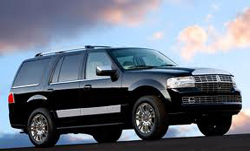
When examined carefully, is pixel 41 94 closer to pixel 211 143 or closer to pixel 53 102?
pixel 53 102

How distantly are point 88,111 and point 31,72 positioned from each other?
2583 millimetres

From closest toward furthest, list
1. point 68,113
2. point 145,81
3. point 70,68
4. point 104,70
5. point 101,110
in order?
point 145,81, point 104,70, point 101,110, point 68,113, point 70,68

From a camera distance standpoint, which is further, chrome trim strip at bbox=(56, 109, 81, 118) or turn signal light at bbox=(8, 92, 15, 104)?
turn signal light at bbox=(8, 92, 15, 104)

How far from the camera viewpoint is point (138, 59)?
1546 centimetres

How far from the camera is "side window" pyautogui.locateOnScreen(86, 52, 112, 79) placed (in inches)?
606

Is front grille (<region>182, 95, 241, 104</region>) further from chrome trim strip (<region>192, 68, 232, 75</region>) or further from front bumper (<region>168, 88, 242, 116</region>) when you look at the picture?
chrome trim strip (<region>192, 68, 232, 75</region>)

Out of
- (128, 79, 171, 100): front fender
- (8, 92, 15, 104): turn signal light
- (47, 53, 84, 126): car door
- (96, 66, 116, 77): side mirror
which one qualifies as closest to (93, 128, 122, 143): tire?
(47, 53, 84, 126): car door

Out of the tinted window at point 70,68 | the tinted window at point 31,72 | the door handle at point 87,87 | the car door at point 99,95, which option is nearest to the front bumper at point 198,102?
the car door at point 99,95

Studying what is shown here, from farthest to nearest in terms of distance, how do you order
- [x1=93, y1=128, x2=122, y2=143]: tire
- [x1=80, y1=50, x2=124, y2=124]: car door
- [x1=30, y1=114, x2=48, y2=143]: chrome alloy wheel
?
[x1=93, y1=128, x2=122, y2=143]: tire
[x1=30, y1=114, x2=48, y2=143]: chrome alloy wheel
[x1=80, y1=50, x2=124, y2=124]: car door

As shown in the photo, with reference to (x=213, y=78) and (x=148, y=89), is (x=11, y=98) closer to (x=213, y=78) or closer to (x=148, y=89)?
(x=148, y=89)

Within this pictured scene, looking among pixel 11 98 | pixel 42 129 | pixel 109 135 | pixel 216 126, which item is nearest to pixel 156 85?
pixel 216 126

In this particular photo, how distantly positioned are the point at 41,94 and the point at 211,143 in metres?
5.55

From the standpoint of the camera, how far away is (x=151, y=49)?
16594mm

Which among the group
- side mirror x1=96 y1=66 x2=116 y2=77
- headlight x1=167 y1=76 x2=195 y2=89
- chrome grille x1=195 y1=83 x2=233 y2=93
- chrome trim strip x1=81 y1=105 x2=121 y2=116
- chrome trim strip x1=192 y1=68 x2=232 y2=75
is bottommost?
chrome trim strip x1=81 y1=105 x2=121 y2=116
